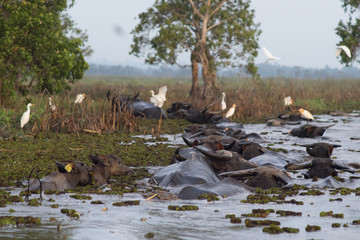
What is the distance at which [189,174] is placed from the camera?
23.6 ft

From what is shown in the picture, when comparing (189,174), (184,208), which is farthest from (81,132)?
(184,208)

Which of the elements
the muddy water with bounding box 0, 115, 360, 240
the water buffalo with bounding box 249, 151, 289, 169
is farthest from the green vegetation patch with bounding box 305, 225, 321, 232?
the water buffalo with bounding box 249, 151, 289, 169

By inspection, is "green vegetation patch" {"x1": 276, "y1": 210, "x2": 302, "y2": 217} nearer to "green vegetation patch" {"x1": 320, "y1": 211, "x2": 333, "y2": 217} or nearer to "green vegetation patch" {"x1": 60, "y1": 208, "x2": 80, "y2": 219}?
"green vegetation patch" {"x1": 320, "y1": 211, "x2": 333, "y2": 217}

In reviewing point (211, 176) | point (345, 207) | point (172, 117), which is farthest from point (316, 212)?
point (172, 117)

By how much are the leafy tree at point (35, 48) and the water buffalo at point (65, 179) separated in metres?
10.8

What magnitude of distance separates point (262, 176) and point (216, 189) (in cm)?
96

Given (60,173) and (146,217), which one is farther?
(60,173)

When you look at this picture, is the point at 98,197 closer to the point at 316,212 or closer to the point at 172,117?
the point at 316,212

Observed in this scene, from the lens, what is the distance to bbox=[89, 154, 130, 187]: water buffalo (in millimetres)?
7190

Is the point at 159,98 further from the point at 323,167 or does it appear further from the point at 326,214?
the point at 326,214

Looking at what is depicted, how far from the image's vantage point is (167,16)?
31141 millimetres

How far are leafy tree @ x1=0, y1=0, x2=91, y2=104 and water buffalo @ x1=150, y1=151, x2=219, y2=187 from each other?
1090 centimetres

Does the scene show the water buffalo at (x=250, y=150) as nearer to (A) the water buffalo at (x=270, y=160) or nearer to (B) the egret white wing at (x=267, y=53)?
(A) the water buffalo at (x=270, y=160)

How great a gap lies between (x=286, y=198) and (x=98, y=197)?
93.4 inches
